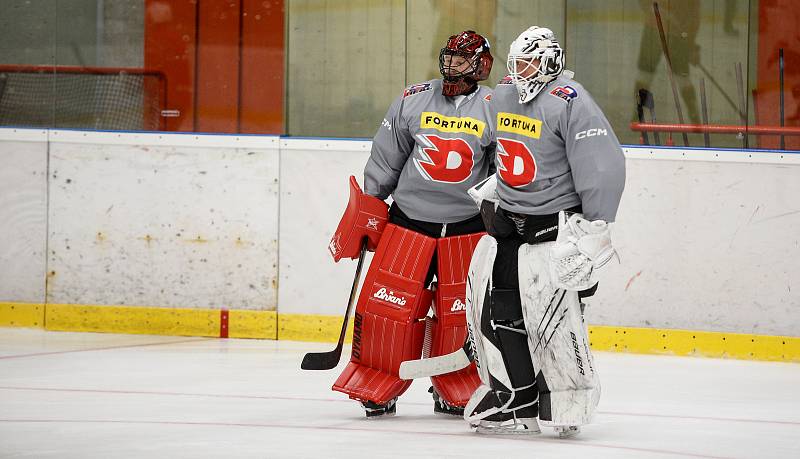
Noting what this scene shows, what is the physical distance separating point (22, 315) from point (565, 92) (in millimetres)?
4047

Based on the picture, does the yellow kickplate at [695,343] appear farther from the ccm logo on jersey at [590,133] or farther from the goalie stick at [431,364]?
the ccm logo on jersey at [590,133]

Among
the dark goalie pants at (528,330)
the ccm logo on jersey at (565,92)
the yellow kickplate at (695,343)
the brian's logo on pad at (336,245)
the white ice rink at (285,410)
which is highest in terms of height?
the ccm logo on jersey at (565,92)

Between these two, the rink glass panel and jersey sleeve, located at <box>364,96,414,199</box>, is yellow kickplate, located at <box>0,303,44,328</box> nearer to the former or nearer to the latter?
the rink glass panel

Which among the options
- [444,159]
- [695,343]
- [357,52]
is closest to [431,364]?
[444,159]

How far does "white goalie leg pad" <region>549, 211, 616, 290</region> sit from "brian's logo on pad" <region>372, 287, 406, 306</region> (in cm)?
77

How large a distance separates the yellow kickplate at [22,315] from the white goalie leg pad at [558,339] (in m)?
3.79

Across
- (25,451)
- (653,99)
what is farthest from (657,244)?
(25,451)

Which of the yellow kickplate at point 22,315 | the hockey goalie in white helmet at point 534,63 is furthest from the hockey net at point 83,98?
the hockey goalie in white helmet at point 534,63

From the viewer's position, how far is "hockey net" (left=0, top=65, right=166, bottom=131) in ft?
23.4

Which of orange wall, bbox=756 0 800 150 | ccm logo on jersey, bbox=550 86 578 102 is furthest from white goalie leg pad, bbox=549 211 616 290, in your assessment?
orange wall, bbox=756 0 800 150

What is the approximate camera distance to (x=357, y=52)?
22.9 ft

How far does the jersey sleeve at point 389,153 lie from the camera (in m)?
4.66

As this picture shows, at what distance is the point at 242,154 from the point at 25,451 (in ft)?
11.1

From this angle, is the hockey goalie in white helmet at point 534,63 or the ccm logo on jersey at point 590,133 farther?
the hockey goalie in white helmet at point 534,63
